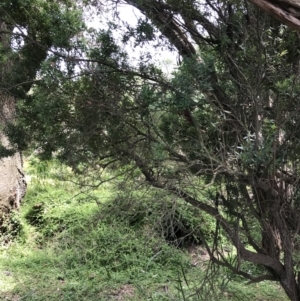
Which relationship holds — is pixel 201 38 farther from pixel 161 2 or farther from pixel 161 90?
pixel 161 90

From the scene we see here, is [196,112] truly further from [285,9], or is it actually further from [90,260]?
[90,260]

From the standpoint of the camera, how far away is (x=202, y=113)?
7.91 ft

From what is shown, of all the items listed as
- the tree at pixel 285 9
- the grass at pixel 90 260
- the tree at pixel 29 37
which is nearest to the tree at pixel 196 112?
the tree at pixel 29 37

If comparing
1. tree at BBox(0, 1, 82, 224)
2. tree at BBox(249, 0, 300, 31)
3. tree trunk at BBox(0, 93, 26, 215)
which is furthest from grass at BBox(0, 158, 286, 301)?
tree at BBox(249, 0, 300, 31)

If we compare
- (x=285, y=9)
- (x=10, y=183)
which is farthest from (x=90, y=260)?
(x=285, y=9)

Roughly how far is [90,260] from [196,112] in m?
3.63

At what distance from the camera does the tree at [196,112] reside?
7.34 feet

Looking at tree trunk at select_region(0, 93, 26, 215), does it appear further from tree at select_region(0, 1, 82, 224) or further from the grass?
tree at select_region(0, 1, 82, 224)

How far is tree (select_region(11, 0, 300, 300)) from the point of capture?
2236mm

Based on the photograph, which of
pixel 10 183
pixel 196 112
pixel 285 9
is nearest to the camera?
pixel 285 9

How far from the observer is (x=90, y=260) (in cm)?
546

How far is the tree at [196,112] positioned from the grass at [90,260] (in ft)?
3.79

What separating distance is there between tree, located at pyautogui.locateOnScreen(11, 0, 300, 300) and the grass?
115 centimetres

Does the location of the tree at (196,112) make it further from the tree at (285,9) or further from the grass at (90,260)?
the grass at (90,260)
